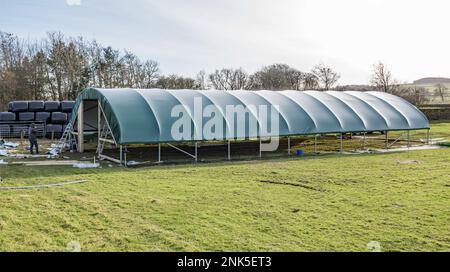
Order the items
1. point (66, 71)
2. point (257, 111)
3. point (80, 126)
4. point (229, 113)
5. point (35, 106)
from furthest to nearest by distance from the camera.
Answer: point (66, 71) → point (35, 106) → point (80, 126) → point (257, 111) → point (229, 113)

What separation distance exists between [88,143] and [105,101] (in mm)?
7015

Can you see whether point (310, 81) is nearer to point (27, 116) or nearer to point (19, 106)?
point (27, 116)

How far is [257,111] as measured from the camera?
59.3 feet

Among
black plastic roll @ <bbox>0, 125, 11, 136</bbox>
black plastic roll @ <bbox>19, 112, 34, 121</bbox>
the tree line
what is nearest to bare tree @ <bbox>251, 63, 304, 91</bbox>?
the tree line

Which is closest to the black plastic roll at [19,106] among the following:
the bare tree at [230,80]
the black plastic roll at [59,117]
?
the black plastic roll at [59,117]

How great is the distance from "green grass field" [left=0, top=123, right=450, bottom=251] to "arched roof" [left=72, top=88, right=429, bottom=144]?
2246 mm

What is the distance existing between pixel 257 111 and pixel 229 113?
4.72ft

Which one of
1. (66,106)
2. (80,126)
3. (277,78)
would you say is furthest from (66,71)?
(277,78)

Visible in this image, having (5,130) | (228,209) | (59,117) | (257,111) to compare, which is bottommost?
(228,209)

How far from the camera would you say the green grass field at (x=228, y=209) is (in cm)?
631

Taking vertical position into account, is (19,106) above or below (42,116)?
above

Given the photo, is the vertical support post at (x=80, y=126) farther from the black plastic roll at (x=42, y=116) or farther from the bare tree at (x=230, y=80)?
the bare tree at (x=230, y=80)

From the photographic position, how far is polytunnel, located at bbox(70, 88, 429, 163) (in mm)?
15375

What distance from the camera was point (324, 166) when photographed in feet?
47.6
